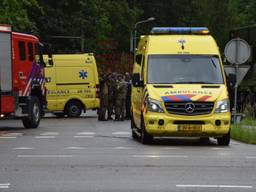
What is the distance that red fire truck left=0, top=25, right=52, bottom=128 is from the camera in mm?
23562

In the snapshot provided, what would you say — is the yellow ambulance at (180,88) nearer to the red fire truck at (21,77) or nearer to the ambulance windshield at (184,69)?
the ambulance windshield at (184,69)

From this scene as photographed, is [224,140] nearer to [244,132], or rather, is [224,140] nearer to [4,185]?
[244,132]

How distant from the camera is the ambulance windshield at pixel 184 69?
18.6 meters

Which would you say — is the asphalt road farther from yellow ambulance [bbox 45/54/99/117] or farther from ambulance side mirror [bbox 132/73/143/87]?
yellow ambulance [bbox 45/54/99/117]

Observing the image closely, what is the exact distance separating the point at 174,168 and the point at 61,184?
9.15 ft

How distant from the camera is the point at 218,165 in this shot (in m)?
13.8

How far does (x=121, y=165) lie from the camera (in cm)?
1353

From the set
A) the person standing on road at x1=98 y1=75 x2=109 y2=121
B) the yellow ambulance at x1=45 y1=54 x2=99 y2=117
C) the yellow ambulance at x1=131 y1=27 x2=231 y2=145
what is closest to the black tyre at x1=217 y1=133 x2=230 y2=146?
the yellow ambulance at x1=131 y1=27 x2=231 y2=145

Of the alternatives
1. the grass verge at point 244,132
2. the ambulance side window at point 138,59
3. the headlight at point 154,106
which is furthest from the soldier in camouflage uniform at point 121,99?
the headlight at point 154,106

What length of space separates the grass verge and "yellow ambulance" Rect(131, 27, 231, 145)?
183 centimetres

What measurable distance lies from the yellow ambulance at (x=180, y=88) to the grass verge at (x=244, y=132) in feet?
6.00

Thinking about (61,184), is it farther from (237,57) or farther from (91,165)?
(237,57)

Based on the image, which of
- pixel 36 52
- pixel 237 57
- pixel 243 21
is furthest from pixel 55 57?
pixel 243 21

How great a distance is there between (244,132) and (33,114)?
290 inches
